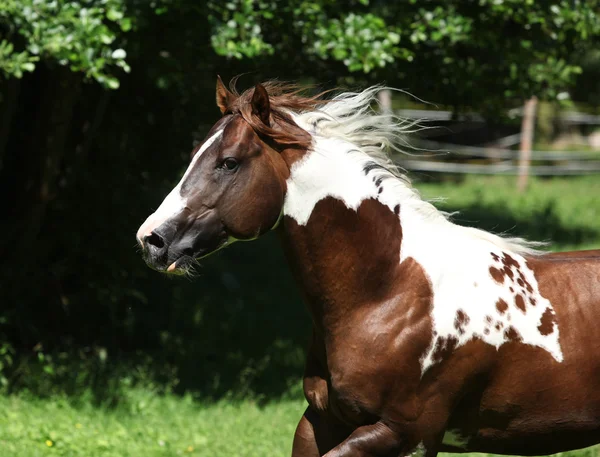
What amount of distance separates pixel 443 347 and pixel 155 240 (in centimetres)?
126

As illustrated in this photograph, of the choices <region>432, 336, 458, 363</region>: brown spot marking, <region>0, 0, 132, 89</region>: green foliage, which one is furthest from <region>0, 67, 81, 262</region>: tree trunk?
<region>432, 336, 458, 363</region>: brown spot marking

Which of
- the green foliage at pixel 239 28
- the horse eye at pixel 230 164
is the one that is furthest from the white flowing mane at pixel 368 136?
the green foliage at pixel 239 28

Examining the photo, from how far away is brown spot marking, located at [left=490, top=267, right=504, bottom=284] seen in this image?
373 centimetres

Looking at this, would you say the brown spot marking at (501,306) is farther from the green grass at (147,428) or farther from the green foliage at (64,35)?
the green foliage at (64,35)

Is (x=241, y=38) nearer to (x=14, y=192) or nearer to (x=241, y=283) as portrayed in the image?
(x=14, y=192)

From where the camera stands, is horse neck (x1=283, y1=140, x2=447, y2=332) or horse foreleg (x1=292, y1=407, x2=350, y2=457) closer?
horse neck (x1=283, y1=140, x2=447, y2=332)

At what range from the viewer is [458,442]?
382 cm

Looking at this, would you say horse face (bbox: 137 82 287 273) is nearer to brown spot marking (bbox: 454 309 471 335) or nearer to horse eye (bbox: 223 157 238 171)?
horse eye (bbox: 223 157 238 171)

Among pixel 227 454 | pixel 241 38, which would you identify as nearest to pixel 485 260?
pixel 227 454

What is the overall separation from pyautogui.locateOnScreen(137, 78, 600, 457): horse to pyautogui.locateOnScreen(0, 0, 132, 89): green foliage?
7.86 ft

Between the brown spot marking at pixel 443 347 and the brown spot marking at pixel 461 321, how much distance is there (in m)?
0.05

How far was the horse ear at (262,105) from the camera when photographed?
3.52 m

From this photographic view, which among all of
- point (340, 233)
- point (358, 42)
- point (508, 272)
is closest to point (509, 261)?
point (508, 272)

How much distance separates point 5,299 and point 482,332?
17.7ft
